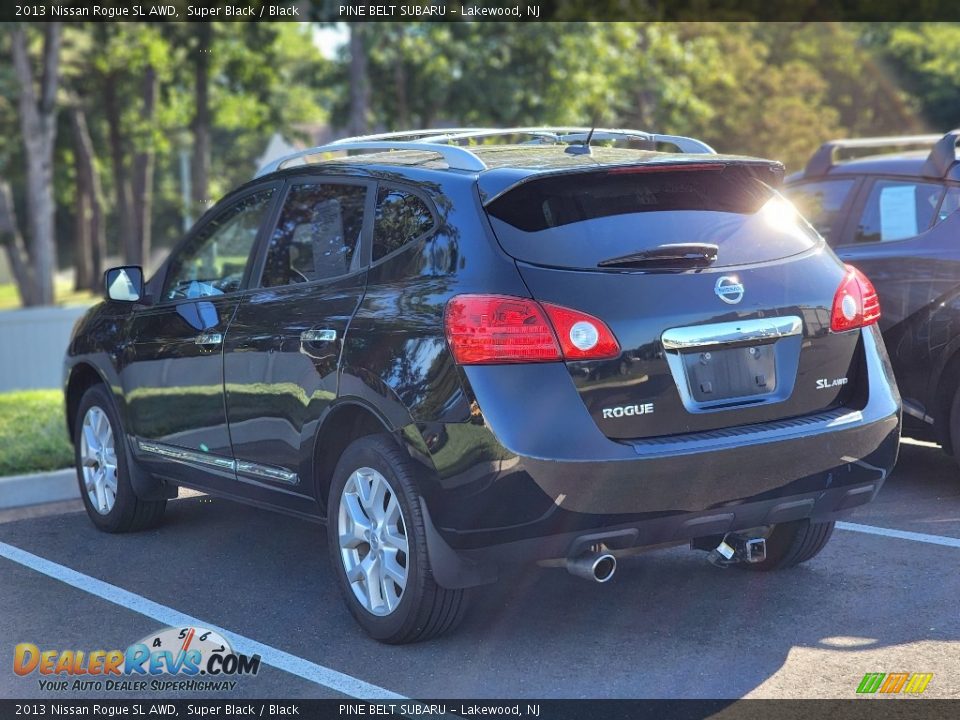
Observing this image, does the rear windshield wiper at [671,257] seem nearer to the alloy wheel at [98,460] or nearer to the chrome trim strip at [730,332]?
the chrome trim strip at [730,332]

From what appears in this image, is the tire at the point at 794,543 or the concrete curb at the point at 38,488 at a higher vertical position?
the tire at the point at 794,543

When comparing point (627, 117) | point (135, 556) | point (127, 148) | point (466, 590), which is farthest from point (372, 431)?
point (127, 148)

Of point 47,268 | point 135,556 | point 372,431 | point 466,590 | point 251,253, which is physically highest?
point 251,253

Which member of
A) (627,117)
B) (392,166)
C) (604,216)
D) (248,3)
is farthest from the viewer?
(627,117)

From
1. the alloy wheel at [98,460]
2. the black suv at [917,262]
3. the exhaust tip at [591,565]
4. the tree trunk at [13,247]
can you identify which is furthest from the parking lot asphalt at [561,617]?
the tree trunk at [13,247]

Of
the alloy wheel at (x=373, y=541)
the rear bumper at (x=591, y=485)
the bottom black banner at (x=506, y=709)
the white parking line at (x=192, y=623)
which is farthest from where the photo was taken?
the alloy wheel at (x=373, y=541)

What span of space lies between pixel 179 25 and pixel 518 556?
26450 millimetres

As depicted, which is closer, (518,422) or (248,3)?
(518,422)

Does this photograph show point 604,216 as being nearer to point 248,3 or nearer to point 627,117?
point 248,3

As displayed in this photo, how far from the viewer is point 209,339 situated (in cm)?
609

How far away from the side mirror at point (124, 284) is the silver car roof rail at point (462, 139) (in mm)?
902

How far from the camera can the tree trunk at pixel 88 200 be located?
41.7 m

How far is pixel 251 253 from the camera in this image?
605 cm

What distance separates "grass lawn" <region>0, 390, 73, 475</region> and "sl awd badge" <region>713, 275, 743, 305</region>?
17.8 feet
